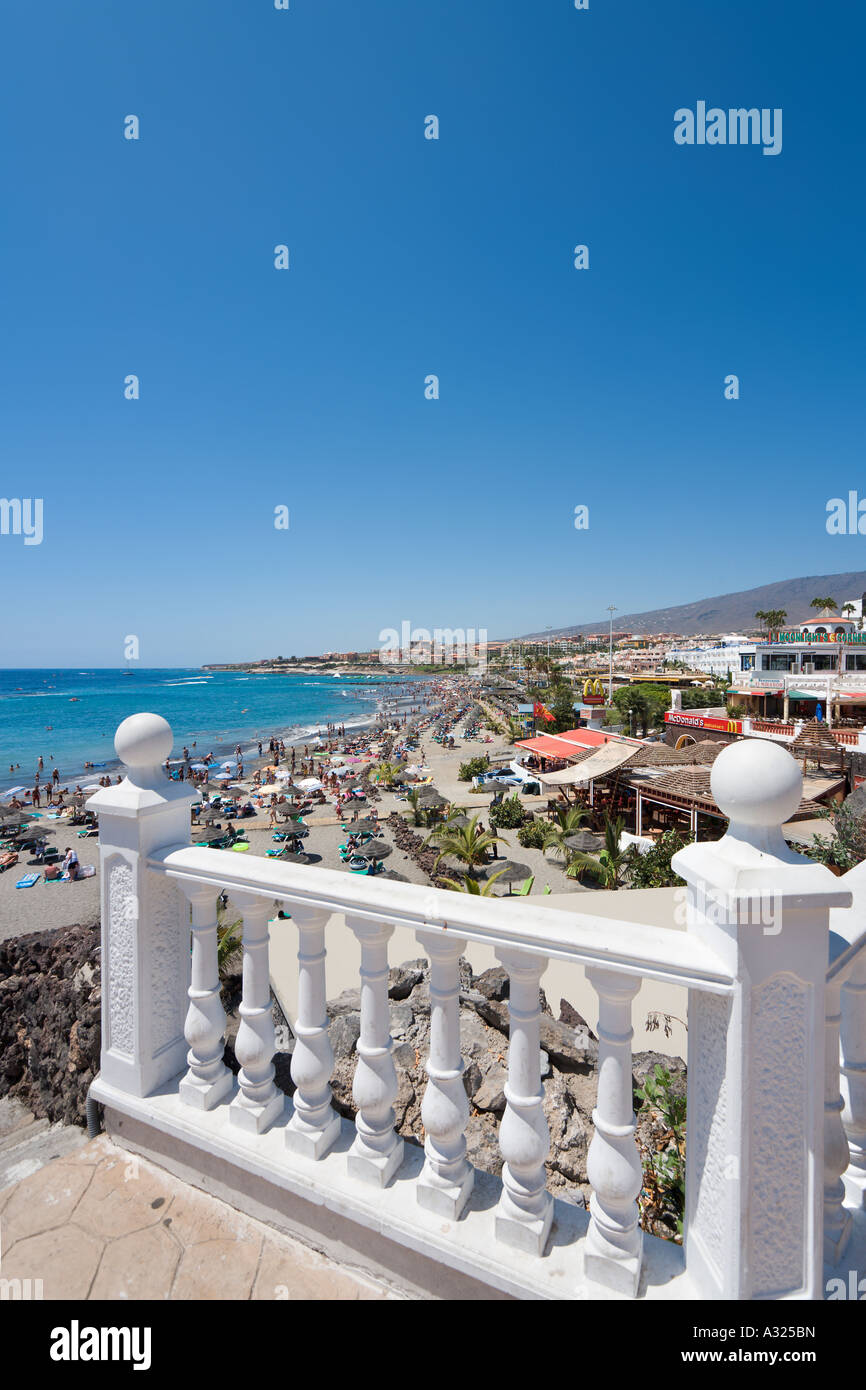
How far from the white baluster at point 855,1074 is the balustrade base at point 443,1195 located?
3.80ft

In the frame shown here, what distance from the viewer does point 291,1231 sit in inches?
80.4

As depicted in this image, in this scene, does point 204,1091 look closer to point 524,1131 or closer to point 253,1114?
point 253,1114

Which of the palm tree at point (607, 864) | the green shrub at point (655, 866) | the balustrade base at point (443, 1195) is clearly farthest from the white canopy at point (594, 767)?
the balustrade base at point (443, 1195)

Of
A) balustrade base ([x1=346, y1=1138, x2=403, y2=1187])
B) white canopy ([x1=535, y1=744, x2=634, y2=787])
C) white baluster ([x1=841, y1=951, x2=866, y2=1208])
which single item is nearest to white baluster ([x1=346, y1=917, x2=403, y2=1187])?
balustrade base ([x1=346, y1=1138, x2=403, y2=1187])

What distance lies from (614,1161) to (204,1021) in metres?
1.49

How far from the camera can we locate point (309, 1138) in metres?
2.05

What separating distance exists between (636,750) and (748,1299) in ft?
60.4

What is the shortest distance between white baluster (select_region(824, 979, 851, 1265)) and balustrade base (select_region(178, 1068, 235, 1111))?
6.50 feet

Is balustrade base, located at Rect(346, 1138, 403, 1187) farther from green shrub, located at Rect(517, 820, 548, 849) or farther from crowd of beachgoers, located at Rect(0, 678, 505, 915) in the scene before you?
green shrub, located at Rect(517, 820, 548, 849)

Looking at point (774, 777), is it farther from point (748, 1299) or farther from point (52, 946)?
point (52, 946)

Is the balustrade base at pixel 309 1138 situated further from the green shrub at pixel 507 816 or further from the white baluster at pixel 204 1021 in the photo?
the green shrub at pixel 507 816

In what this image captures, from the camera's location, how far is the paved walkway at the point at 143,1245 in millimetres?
1899

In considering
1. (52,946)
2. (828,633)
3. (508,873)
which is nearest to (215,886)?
(52,946)

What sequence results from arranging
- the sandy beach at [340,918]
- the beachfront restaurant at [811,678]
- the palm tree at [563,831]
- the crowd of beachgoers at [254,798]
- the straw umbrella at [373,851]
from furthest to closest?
the beachfront restaurant at [811,678]
the crowd of beachgoers at [254,798]
the palm tree at [563,831]
the straw umbrella at [373,851]
the sandy beach at [340,918]
